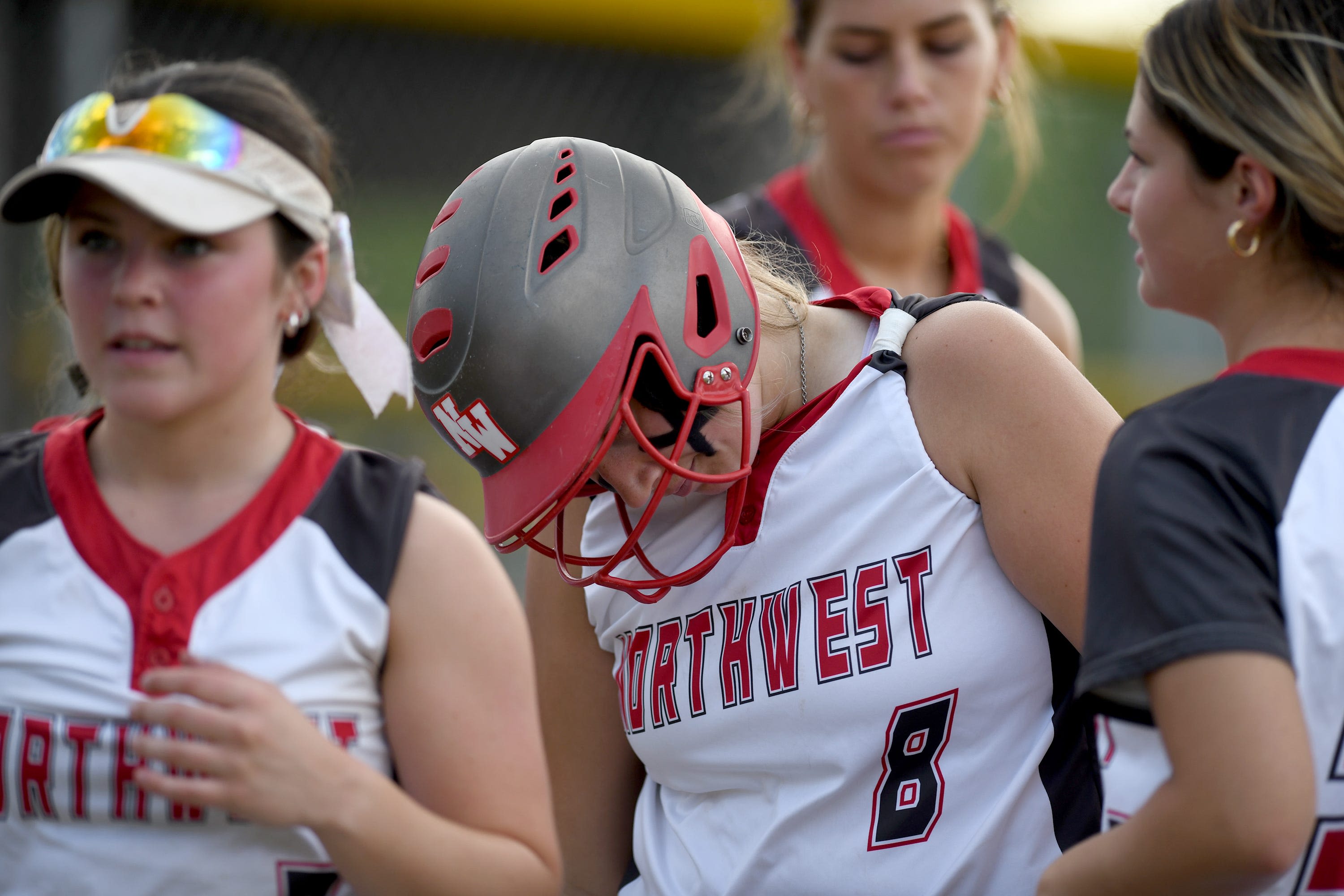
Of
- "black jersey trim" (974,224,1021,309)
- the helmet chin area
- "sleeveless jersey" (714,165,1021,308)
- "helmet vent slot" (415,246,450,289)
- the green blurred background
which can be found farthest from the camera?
the green blurred background

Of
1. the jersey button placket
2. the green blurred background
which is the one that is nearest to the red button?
the jersey button placket

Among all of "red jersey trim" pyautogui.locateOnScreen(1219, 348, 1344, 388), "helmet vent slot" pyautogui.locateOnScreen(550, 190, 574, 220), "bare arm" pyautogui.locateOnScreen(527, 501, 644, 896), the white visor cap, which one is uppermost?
the white visor cap

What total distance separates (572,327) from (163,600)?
77 centimetres

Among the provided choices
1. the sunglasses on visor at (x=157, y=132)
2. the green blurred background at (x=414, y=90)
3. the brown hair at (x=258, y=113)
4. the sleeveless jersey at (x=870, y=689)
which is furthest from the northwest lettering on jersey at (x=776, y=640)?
the green blurred background at (x=414, y=90)

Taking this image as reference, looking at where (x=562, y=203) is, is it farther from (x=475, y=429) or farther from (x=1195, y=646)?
(x=1195, y=646)

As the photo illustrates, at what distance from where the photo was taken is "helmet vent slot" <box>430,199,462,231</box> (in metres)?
1.73

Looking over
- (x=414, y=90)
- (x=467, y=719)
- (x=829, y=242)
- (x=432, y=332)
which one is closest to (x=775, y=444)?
(x=432, y=332)

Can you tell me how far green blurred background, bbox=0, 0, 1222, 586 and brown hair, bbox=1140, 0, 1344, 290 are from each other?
298 centimetres

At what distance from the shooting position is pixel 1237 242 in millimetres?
1477

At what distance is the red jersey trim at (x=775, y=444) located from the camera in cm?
179

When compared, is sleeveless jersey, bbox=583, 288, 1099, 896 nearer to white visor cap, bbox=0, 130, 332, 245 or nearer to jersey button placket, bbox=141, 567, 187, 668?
jersey button placket, bbox=141, 567, 187, 668

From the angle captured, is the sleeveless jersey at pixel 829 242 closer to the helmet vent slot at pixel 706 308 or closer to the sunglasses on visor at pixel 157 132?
the sunglasses on visor at pixel 157 132

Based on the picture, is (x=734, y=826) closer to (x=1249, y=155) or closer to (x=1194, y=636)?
(x=1194, y=636)

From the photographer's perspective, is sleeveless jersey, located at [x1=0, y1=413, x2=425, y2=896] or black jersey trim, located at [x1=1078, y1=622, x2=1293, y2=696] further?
sleeveless jersey, located at [x1=0, y1=413, x2=425, y2=896]
